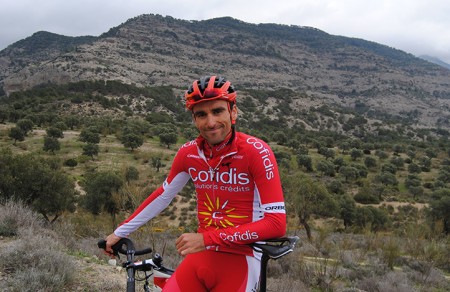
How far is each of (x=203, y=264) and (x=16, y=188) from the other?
15.3 m

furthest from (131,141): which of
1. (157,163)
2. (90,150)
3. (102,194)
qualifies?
(102,194)

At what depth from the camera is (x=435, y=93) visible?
160 m

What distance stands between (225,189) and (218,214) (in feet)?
0.67

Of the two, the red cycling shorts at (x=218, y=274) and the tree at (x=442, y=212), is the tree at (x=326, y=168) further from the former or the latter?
the red cycling shorts at (x=218, y=274)

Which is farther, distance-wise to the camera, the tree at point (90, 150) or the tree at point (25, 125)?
the tree at point (25, 125)

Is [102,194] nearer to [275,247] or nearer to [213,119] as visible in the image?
[213,119]

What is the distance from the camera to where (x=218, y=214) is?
2.66 metres

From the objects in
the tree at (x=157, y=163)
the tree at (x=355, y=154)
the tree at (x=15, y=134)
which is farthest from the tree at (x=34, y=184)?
the tree at (x=355, y=154)

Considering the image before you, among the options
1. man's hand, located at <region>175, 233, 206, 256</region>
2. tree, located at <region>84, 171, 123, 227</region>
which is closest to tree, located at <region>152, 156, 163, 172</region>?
tree, located at <region>84, 171, 123, 227</region>

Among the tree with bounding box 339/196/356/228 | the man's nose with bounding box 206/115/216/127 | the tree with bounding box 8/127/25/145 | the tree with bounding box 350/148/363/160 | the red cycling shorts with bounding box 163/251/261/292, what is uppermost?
the man's nose with bounding box 206/115/216/127

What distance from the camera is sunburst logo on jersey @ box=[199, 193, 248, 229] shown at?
103 inches

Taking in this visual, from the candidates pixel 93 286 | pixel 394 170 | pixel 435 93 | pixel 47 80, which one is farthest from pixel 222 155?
pixel 435 93

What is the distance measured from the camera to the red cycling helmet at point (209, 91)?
2.48 m

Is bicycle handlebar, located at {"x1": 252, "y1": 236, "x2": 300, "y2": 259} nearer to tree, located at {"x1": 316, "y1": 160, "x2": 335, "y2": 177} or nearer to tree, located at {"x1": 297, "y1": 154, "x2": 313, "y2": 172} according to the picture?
tree, located at {"x1": 316, "y1": 160, "x2": 335, "y2": 177}
